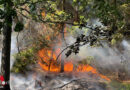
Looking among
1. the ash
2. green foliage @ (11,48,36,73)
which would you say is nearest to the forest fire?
green foliage @ (11,48,36,73)

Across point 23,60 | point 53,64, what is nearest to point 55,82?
point 53,64

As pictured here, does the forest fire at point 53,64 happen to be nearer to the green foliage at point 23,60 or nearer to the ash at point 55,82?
the green foliage at point 23,60

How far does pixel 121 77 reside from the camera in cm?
1267

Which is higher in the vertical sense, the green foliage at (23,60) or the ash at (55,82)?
the green foliage at (23,60)

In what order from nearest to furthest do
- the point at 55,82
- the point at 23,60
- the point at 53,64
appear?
the point at 55,82
the point at 23,60
the point at 53,64

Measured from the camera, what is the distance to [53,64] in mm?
13359

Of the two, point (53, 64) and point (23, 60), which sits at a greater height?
point (23, 60)

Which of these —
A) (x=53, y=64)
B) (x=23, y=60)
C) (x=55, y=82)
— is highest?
(x=23, y=60)

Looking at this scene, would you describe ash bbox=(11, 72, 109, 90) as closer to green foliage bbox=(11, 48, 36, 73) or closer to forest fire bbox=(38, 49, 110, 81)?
green foliage bbox=(11, 48, 36, 73)

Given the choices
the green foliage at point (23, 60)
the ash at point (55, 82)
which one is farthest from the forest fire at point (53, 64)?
the ash at point (55, 82)

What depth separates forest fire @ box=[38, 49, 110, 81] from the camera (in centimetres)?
1233

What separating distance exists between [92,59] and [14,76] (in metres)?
6.63

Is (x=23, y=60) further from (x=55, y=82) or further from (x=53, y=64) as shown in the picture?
(x=55, y=82)

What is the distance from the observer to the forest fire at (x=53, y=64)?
12328 millimetres
